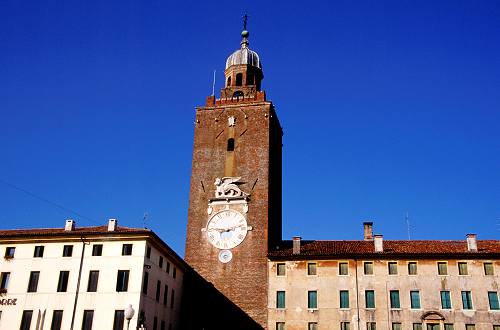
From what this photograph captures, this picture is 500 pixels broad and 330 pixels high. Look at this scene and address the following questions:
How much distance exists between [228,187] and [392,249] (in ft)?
41.9

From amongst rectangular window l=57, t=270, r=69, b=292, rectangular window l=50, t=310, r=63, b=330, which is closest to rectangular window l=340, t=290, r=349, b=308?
rectangular window l=57, t=270, r=69, b=292

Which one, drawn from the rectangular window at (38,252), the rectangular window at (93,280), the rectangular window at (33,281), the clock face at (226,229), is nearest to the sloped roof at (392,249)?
the clock face at (226,229)

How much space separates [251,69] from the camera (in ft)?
169

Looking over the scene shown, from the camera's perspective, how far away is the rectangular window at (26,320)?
35.9 meters

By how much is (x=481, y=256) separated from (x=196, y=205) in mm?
20521

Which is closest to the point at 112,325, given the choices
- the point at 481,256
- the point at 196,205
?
the point at 196,205

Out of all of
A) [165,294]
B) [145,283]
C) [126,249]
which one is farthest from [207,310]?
[126,249]

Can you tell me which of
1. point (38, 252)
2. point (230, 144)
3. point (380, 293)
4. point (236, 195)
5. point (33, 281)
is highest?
point (230, 144)

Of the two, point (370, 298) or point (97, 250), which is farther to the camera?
point (370, 298)

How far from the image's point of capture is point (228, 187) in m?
45.5

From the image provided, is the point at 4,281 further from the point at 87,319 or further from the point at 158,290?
the point at 158,290

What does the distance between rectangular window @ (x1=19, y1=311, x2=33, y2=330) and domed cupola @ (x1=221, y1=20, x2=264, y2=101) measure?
2268 cm

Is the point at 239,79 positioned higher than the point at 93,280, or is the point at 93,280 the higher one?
the point at 239,79

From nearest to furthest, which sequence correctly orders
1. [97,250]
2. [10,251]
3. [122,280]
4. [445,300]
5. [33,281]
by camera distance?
[122,280] < [33,281] < [97,250] < [10,251] < [445,300]
